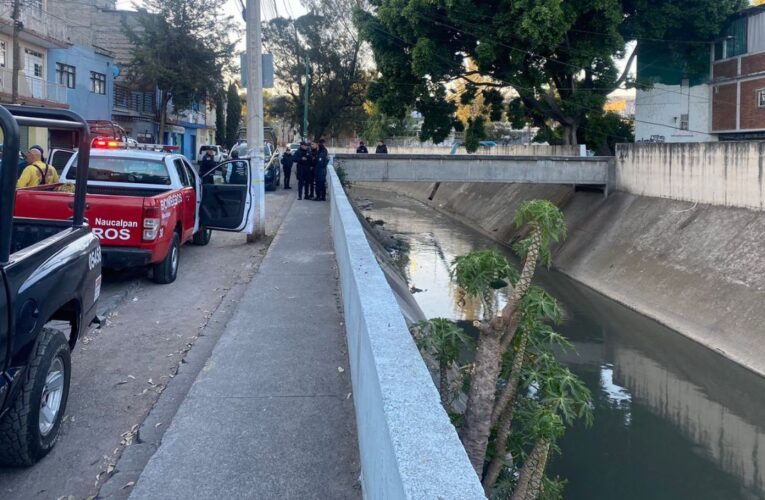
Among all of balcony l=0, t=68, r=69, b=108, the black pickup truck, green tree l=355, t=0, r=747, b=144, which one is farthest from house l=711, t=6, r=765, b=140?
the black pickup truck

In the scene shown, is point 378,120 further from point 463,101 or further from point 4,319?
point 4,319

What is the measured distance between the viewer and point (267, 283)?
32.0 feet

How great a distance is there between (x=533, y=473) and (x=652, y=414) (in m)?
8.85

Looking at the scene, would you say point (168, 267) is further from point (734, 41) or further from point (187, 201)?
point (734, 41)

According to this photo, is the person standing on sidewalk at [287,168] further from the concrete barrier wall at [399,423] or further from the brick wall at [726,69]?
the concrete barrier wall at [399,423]

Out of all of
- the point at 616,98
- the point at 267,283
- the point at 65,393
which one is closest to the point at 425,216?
the point at 267,283

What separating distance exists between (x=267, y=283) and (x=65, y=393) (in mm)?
4843

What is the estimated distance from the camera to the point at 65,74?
109 ft

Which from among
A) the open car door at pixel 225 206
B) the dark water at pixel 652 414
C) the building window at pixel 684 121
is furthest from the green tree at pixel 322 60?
the open car door at pixel 225 206

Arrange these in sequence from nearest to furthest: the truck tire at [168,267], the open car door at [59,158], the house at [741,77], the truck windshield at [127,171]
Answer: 1. the truck tire at [168,267]
2. the truck windshield at [127,171]
3. the open car door at [59,158]
4. the house at [741,77]

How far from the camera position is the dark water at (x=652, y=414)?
10.6 m

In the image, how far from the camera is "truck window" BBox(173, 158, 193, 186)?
11.1 m

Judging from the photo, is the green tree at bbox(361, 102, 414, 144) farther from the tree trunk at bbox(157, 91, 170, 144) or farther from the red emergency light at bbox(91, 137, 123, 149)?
the red emergency light at bbox(91, 137, 123, 149)

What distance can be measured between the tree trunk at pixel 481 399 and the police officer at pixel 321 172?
15.5 metres
